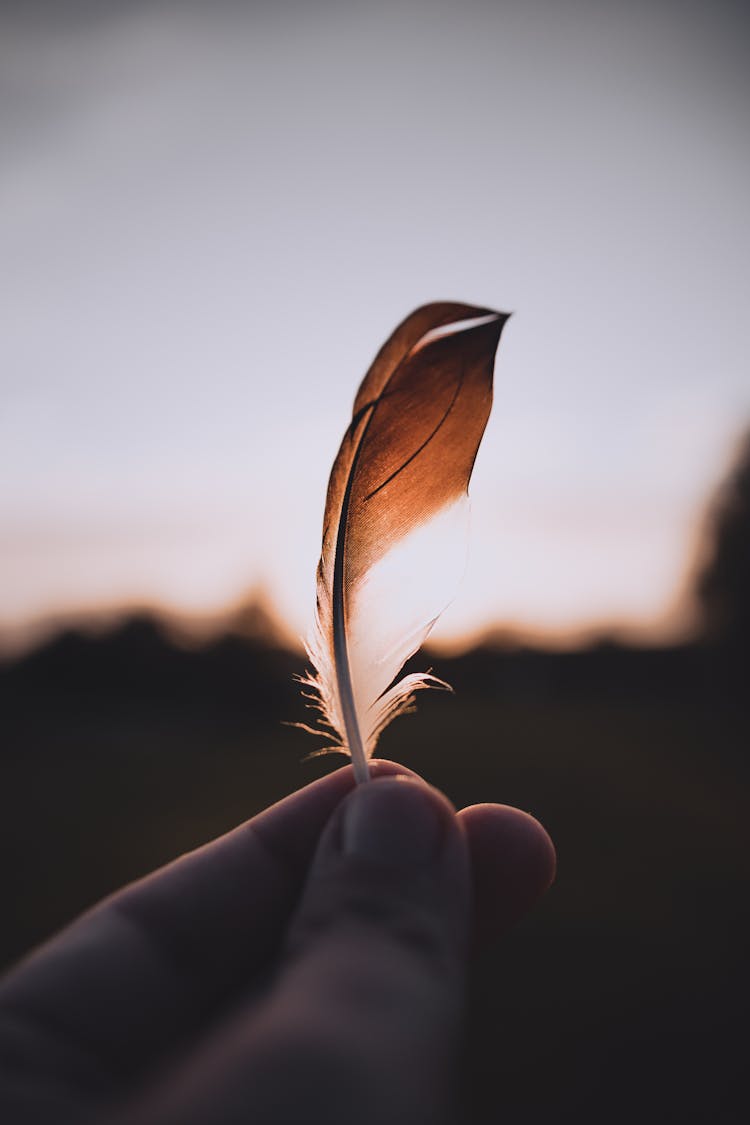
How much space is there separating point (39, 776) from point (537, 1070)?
17.4 meters

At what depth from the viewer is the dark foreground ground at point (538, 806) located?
5.94 m

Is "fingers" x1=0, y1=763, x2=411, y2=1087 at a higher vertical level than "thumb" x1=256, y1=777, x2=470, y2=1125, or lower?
lower

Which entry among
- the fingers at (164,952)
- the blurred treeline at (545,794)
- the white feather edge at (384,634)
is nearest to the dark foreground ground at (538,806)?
the blurred treeline at (545,794)

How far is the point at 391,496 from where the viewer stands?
2.13 meters

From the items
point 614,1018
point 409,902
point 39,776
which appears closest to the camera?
point 409,902

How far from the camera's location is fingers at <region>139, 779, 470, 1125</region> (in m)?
1.12

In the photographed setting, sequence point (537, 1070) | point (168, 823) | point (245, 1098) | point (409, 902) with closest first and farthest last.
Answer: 1. point (245, 1098)
2. point (409, 902)
3. point (537, 1070)
4. point (168, 823)

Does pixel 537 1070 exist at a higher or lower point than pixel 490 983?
higher

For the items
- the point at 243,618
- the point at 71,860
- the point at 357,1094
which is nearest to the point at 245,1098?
the point at 357,1094

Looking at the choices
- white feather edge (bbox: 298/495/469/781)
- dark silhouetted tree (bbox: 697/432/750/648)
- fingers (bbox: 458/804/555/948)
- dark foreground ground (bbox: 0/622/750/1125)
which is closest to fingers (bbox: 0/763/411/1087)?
white feather edge (bbox: 298/495/469/781)

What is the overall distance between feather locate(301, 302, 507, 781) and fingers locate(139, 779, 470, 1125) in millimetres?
507

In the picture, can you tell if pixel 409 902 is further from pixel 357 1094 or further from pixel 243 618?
pixel 243 618

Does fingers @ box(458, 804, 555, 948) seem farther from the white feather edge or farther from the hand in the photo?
the white feather edge

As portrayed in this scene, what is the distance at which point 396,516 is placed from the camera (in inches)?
85.4
